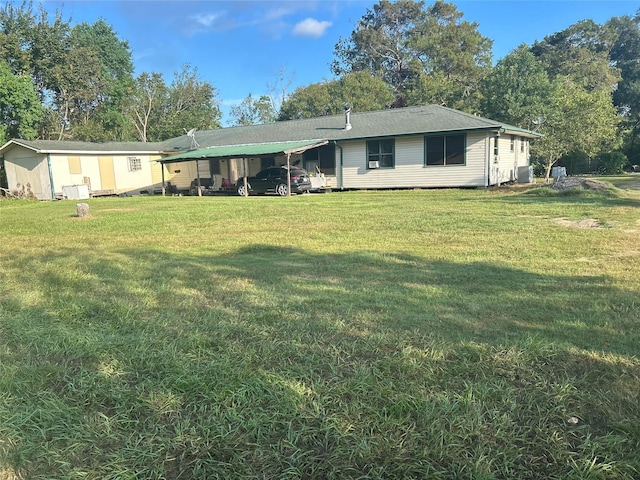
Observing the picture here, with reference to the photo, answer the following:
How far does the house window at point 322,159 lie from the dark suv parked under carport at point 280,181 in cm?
230

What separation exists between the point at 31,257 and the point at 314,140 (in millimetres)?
16090

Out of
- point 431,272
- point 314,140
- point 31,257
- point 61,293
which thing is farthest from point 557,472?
point 314,140

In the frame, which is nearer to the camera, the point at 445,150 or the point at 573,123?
the point at 445,150

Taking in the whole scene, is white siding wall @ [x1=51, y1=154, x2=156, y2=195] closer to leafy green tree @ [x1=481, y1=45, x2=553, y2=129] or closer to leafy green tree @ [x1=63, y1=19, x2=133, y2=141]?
leafy green tree @ [x1=63, y1=19, x2=133, y2=141]

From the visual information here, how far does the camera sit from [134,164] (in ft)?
87.8

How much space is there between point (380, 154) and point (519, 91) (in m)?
11.4

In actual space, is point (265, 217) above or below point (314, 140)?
below

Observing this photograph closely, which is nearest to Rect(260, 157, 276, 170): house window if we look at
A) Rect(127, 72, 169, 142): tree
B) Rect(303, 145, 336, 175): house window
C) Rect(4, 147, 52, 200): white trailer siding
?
Rect(303, 145, 336, 175): house window

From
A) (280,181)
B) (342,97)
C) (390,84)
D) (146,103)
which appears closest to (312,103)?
(342,97)

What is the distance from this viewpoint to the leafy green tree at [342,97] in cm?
4103

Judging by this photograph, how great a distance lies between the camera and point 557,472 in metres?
2.08

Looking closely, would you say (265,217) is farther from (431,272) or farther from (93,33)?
(93,33)

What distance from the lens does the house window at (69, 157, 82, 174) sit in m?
23.8

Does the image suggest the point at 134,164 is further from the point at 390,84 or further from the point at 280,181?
the point at 390,84
